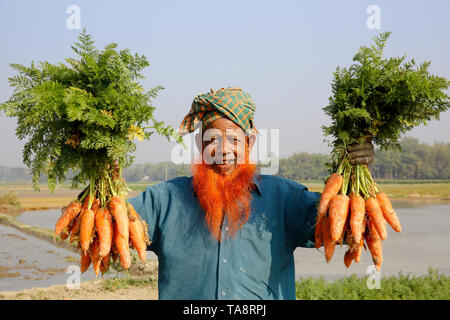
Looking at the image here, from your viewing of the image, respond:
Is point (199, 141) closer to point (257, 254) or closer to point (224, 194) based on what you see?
point (224, 194)

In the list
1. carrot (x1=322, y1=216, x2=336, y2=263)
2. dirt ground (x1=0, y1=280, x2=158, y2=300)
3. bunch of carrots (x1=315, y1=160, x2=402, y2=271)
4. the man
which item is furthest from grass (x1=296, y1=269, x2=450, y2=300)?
carrot (x1=322, y1=216, x2=336, y2=263)

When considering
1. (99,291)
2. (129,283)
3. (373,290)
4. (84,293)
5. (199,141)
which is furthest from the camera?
(129,283)

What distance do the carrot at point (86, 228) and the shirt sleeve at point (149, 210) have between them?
362mm

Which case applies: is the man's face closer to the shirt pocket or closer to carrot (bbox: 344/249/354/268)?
the shirt pocket

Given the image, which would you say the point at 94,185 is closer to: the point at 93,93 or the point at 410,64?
the point at 93,93

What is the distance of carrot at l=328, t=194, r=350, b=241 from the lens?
8.95 ft

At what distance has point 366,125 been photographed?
114 inches

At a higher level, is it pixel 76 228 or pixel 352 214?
pixel 352 214

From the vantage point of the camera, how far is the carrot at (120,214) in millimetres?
2809

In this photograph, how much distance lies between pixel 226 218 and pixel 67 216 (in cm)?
118

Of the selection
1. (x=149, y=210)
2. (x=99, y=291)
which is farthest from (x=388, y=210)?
(x=99, y=291)

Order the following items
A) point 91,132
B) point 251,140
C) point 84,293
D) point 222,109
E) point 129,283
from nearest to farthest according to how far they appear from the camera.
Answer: point 91,132, point 222,109, point 251,140, point 84,293, point 129,283

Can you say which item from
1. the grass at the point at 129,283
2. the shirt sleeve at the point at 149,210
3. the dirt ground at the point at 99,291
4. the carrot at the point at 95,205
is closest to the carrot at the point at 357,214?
the shirt sleeve at the point at 149,210

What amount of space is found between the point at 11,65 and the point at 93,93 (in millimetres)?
617
